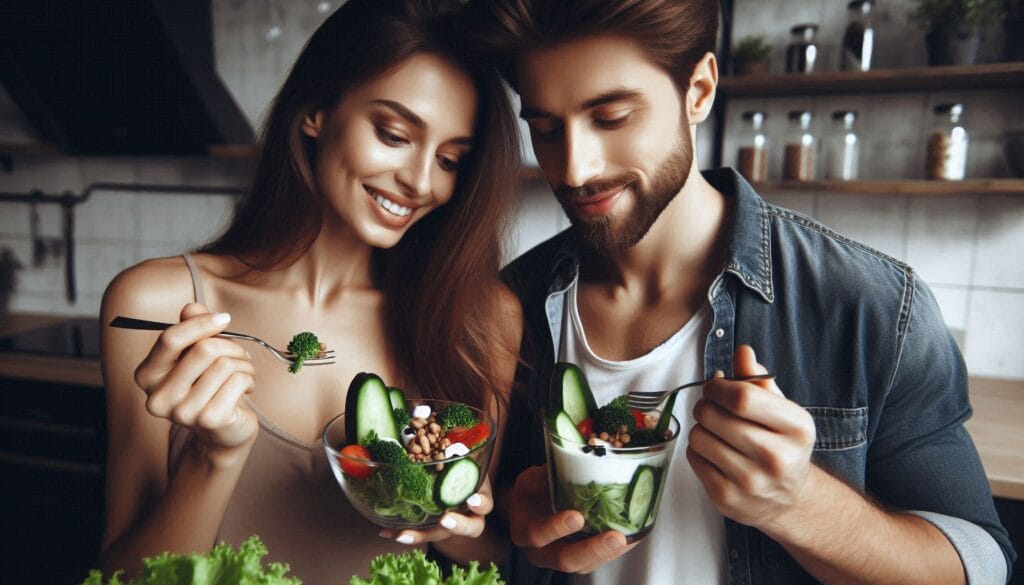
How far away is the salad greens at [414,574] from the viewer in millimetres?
642

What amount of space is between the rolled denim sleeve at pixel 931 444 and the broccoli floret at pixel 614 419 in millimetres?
661

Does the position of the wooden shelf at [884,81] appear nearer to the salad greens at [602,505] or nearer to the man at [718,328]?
the man at [718,328]

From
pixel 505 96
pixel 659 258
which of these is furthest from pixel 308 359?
pixel 659 258

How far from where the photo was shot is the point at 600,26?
1.17 meters

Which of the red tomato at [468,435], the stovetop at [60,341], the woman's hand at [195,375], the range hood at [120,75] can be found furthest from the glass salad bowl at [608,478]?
the range hood at [120,75]

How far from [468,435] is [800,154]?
6.59 feet

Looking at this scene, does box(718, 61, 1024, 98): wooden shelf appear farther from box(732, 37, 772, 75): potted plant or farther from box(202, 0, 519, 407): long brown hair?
box(202, 0, 519, 407): long brown hair

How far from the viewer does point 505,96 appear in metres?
1.35

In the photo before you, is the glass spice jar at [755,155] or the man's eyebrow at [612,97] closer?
the man's eyebrow at [612,97]

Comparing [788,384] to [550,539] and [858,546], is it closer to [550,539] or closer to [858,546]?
[858,546]

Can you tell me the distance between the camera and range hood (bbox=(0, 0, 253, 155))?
2621 mm

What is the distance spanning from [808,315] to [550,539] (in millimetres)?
751

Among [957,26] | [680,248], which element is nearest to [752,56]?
[957,26]

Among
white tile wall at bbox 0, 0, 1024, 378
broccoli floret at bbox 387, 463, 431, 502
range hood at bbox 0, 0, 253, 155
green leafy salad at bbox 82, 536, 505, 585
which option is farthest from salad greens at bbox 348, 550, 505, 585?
range hood at bbox 0, 0, 253, 155
